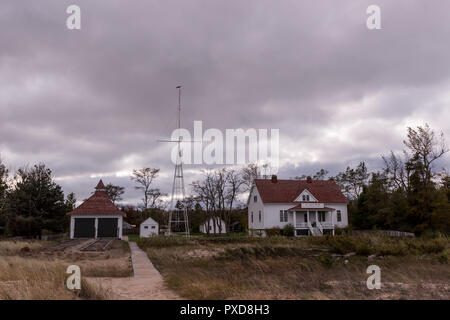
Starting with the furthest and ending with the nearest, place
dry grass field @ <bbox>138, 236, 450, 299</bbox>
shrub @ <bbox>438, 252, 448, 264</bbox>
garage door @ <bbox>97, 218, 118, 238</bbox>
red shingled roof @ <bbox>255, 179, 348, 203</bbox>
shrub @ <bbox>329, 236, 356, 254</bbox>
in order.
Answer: red shingled roof @ <bbox>255, 179, 348, 203</bbox> → garage door @ <bbox>97, 218, 118, 238</bbox> → shrub @ <bbox>329, 236, 356, 254</bbox> → shrub @ <bbox>438, 252, 448, 264</bbox> → dry grass field @ <bbox>138, 236, 450, 299</bbox>

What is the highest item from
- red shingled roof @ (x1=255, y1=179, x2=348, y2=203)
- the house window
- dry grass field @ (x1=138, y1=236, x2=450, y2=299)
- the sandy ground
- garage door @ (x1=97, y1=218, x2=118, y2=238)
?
red shingled roof @ (x1=255, y1=179, x2=348, y2=203)

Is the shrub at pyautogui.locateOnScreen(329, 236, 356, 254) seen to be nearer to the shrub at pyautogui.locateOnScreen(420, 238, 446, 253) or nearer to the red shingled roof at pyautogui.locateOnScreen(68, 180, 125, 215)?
the shrub at pyautogui.locateOnScreen(420, 238, 446, 253)

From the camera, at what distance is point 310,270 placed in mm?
16609

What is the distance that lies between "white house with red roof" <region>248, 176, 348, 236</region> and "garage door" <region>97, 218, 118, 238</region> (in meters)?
15.2

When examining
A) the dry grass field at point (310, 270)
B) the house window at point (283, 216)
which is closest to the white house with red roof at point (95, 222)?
the dry grass field at point (310, 270)

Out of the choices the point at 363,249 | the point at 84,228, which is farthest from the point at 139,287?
the point at 84,228

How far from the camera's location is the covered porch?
4116 centimetres

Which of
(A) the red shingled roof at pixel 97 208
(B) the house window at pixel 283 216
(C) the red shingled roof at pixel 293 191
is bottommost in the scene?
(B) the house window at pixel 283 216

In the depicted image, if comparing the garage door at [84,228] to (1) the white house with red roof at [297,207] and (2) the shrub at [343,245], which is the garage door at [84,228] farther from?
(2) the shrub at [343,245]

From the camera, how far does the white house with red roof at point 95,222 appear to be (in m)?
37.6

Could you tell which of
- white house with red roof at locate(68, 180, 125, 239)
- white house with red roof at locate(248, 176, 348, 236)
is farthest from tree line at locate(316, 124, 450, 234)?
white house with red roof at locate(68, 180, 125, 239)

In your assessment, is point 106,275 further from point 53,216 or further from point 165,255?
point 53,216

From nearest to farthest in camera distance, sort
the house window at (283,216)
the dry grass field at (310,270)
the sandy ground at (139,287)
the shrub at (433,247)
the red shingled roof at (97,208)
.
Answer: the sandy ground at (139,287) < the dry grass field at (310,270) < the shrub at (433,247) < the red shingled roof at (97,208) < the house window at (283,216)

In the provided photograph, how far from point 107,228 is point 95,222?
133 centimetres
